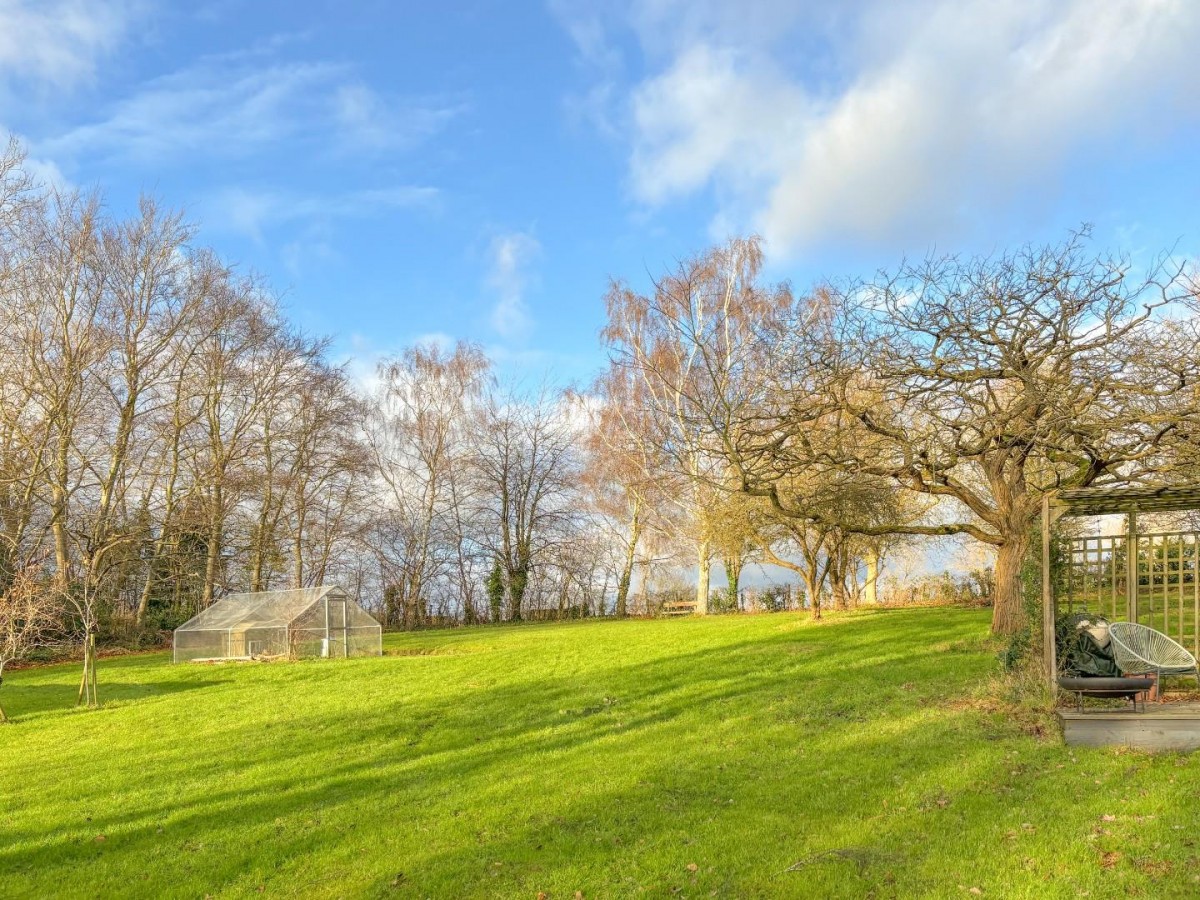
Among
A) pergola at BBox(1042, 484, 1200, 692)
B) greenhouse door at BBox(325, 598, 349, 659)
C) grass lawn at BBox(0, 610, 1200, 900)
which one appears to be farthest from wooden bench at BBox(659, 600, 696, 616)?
pergola at BBox(1042, 484, 1200, 692)

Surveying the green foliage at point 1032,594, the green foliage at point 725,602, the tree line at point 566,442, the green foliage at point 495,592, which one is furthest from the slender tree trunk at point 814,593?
the green foliage at point 495,592

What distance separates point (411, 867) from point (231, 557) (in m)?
26.6

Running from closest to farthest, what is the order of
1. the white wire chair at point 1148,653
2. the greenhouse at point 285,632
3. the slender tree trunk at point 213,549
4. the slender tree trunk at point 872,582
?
the white wire chair at point 1148,653, the greenhouse at point 285,632, the slender tree trunk at point 213,549, the slender tree trunk at point 872,582

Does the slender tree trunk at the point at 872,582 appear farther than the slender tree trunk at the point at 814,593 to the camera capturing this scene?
Yes

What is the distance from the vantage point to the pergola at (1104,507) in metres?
9.30

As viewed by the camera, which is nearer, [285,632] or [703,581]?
[285,632]

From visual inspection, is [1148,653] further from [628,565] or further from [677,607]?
[628,565]

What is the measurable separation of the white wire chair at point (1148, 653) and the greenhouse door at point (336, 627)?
17.3m

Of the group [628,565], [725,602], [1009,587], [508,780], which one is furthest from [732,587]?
[508,780]

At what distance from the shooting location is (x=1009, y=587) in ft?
45.3

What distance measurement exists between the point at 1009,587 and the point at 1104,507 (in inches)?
151

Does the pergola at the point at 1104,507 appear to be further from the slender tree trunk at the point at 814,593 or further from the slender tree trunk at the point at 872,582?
the slender tree trunk at the point at 872,582

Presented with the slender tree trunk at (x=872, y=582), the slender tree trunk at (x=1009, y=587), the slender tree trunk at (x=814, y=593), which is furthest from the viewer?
the slender tree trunk at (x=872, y=582)

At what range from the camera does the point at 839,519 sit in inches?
635
